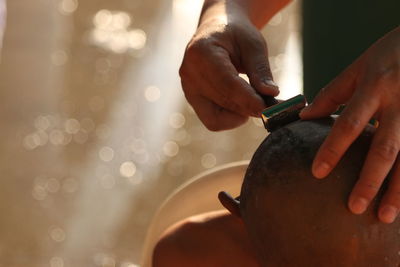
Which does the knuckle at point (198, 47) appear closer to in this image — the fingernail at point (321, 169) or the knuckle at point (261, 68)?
the knuckle at point (261, 68)

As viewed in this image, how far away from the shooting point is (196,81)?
3.73 ft

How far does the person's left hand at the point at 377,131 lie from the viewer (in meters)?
0.82

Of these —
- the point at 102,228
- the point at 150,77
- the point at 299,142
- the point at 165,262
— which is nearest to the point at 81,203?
the point at 102,228

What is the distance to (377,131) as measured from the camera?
0.85 meters

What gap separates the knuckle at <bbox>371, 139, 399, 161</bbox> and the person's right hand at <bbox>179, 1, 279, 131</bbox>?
197 millimetres

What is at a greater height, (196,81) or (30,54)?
(196,81)

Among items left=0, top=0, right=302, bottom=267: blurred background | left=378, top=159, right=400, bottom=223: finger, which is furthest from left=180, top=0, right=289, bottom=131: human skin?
left=0, top=0, right=302, bottom=267: blurred background

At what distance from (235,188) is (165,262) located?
23 centimetres

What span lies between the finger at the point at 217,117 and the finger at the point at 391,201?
29cm

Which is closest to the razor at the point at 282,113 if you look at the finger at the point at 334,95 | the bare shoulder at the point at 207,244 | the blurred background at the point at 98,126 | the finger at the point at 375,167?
the finger at the point at 334,95

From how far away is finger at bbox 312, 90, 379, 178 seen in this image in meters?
0.83

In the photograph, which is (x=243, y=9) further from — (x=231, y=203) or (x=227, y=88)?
(x=231, y=203)

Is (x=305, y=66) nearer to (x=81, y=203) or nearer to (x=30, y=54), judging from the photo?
(x=81, y=203)

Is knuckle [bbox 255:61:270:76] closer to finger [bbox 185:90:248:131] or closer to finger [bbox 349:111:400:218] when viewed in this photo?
finger [bbox 185:90:248:131]
